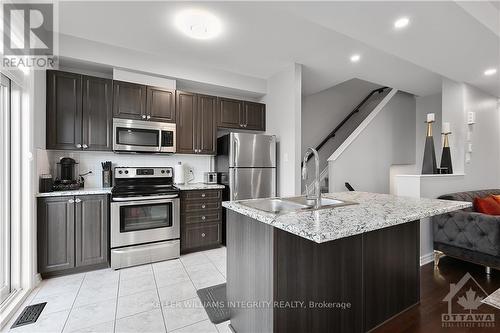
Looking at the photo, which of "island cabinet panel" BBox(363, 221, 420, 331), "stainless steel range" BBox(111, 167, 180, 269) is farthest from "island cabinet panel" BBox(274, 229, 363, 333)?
"stainless steel range" BBox(111, 167, 180, 269)

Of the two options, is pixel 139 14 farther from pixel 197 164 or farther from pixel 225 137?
pixel 197 164

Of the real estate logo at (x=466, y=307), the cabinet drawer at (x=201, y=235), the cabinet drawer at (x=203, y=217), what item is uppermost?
the cabinet drawer at (x=203, y=217)

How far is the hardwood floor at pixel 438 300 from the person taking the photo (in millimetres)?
1853

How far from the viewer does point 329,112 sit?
5738mm

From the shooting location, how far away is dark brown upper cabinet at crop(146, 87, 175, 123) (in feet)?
11.0

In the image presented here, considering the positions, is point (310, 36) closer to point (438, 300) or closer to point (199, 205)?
point (199, 205)

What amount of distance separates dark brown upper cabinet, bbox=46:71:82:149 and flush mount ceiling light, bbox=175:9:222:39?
1.49m

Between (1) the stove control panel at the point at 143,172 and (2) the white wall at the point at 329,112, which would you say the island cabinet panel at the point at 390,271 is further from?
(2) the white wall at the point at 329,112

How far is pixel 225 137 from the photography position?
3650 mm

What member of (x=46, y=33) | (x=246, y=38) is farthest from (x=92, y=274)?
(x=246, y=38)

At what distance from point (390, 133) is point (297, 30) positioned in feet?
11.9

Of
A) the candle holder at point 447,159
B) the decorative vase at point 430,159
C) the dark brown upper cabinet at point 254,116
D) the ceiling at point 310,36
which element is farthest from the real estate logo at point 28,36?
the candle holder at point 447,159

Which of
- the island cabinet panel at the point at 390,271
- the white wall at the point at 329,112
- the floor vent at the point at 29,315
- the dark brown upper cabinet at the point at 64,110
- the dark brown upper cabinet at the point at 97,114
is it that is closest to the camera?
the island cabinet panel at the point at 390,271

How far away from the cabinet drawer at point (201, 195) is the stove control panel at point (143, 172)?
1.59 ft
